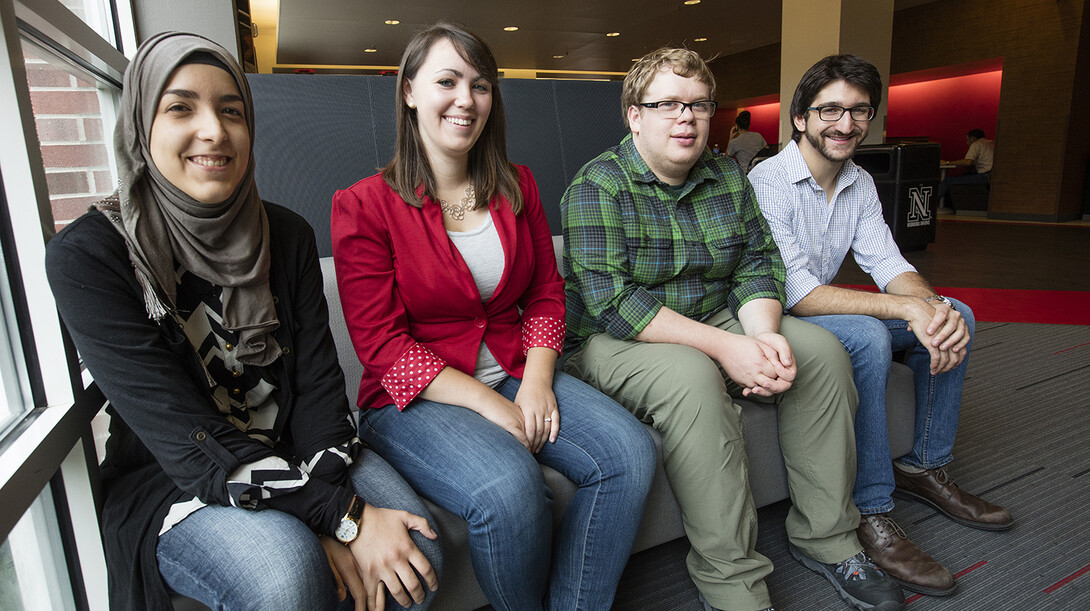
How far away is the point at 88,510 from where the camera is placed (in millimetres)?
1133

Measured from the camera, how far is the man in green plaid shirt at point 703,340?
1.43 m

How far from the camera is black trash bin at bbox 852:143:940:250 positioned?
20.3 feet

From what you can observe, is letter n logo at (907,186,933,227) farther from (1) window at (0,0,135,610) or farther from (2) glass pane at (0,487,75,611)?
(2) glass pane at (0,487,75,611)

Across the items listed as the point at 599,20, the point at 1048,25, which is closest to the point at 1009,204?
the point at 1048,25

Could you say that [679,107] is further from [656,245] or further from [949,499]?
[949,499]

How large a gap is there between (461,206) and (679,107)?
585 millimetres

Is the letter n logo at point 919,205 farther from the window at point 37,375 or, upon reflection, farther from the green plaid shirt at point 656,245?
the window at point 37,375

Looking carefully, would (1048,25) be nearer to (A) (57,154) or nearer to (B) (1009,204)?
(B) (1009,204)

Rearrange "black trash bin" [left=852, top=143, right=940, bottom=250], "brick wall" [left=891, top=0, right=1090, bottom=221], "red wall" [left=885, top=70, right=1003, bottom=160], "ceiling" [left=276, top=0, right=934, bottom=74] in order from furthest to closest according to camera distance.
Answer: "red wall" [left=885, top=70, right=1003, bottom=160], "ceiling" [left=276, top=0, right=934, bottom=74], "brick wall" [left=891, top=0, right=1090, bottom=221], "black trash bin" [left=852, top=143, right=940, bottom=250]

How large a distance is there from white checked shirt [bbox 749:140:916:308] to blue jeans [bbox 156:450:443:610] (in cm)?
145

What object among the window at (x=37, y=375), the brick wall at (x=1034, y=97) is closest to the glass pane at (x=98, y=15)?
the window at (x=37, y=375)

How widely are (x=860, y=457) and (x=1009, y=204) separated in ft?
34.0

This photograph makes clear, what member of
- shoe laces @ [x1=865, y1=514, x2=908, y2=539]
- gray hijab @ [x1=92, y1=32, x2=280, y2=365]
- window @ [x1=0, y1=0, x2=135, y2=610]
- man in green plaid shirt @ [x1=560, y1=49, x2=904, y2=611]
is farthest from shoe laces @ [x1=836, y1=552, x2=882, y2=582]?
window @ [x1=0, y1=0, x2=135, y2=610]

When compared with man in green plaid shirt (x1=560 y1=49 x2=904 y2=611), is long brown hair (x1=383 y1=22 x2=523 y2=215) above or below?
above
